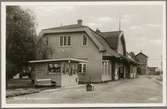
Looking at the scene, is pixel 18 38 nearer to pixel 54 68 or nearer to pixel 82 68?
pixel 54 68

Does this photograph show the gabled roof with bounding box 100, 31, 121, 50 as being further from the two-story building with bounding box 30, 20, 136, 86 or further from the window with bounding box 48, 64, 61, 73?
the window with bounding box 48, 64, 61, 73

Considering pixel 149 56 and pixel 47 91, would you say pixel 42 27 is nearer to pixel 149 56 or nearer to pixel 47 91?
pixel 47 91

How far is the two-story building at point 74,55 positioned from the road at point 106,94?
0.08m

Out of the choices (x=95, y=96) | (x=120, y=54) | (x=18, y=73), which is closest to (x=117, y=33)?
(x=120, y=54)

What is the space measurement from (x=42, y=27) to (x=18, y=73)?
0.38 m

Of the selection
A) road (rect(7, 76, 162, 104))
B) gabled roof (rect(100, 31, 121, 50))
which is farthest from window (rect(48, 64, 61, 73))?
gabled roof (rect(100, 31, 121, 50))

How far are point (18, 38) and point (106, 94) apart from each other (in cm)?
76

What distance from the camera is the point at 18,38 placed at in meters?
4.58

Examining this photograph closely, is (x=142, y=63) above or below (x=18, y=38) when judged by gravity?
below

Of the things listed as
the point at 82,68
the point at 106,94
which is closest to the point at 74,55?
the point at 82,68

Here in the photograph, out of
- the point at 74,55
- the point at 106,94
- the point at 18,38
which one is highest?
the point at 18,38

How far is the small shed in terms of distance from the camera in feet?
15.1

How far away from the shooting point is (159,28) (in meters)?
4.54

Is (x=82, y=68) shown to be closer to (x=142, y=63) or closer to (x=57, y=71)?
(x=57, y=71)
